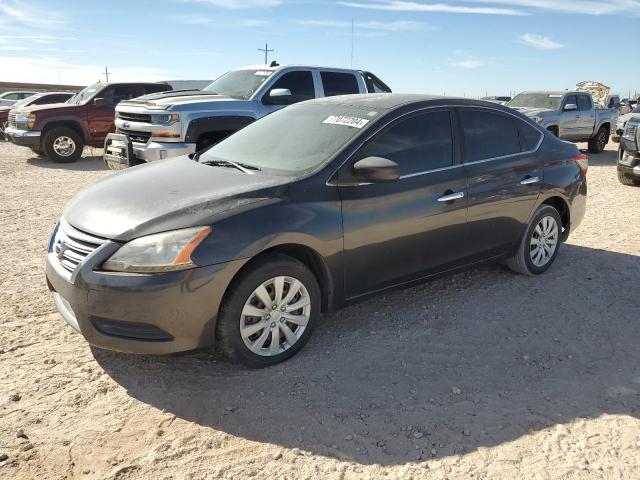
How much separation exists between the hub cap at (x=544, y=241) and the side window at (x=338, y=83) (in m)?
5.32

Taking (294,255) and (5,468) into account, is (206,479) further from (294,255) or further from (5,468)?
(294,255)

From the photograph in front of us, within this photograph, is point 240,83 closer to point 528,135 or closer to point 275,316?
point 528,135

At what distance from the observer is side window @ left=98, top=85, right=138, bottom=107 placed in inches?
545

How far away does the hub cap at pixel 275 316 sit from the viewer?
341 centimetres

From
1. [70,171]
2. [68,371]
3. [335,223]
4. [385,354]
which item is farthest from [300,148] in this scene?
[70,171]

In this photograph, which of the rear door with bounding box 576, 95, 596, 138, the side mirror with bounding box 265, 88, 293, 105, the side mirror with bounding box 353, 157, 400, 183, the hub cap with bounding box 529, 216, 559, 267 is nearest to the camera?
the side mirror with bounding box 353, 157, 400, 183

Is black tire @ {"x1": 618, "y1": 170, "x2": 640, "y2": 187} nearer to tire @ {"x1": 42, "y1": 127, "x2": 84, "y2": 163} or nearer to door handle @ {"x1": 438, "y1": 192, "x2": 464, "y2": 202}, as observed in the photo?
door handle @ {"x1": 438, "y1": 192, "x2": 464, "y2": 202}

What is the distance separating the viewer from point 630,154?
32.4 feet

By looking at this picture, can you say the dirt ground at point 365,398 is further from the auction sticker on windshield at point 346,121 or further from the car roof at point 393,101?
the car roof at point 393,101

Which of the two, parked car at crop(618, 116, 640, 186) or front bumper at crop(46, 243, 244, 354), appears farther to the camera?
parked car at crop(618, 116, 640, 186)

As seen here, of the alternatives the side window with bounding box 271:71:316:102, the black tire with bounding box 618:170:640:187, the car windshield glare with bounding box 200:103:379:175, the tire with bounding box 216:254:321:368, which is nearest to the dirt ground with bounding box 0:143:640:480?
the tire with bounding box 216:254:321:368

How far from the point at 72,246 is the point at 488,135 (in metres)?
3.37

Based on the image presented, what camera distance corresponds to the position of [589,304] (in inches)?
186

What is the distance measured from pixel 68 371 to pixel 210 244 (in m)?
1.25
